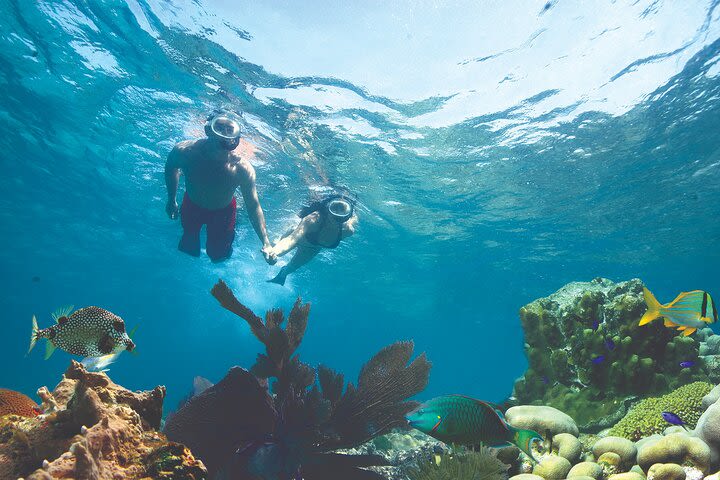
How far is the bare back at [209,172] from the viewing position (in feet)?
29.6

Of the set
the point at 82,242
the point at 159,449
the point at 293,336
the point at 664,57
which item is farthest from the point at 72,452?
the point at 82,242

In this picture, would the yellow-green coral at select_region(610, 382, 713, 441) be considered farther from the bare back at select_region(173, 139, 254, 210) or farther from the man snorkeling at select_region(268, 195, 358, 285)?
the bare back at select_region(173, 139, 254, 210)

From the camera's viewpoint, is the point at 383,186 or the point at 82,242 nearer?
the point at 383,186

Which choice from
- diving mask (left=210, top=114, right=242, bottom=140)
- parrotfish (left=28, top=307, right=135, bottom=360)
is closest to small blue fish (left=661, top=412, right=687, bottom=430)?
parrotfish (left=28, top=307, right=135, bottom=360)

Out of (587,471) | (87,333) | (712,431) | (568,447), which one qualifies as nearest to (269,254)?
(87,333)

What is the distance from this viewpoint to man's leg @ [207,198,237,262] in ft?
31.7

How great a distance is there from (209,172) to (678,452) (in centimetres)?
973

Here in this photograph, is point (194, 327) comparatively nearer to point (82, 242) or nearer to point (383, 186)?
point (82, 242)

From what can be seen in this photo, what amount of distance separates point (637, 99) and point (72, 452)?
17538 mm

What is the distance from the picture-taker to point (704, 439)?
2.75m

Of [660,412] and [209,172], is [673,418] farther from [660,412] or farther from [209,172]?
[209,172]

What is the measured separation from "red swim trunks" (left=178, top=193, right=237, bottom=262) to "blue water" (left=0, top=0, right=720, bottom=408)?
5.00 metres

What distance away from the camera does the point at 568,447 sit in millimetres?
3105

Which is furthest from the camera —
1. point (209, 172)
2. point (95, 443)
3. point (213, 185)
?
point (213, 185)
